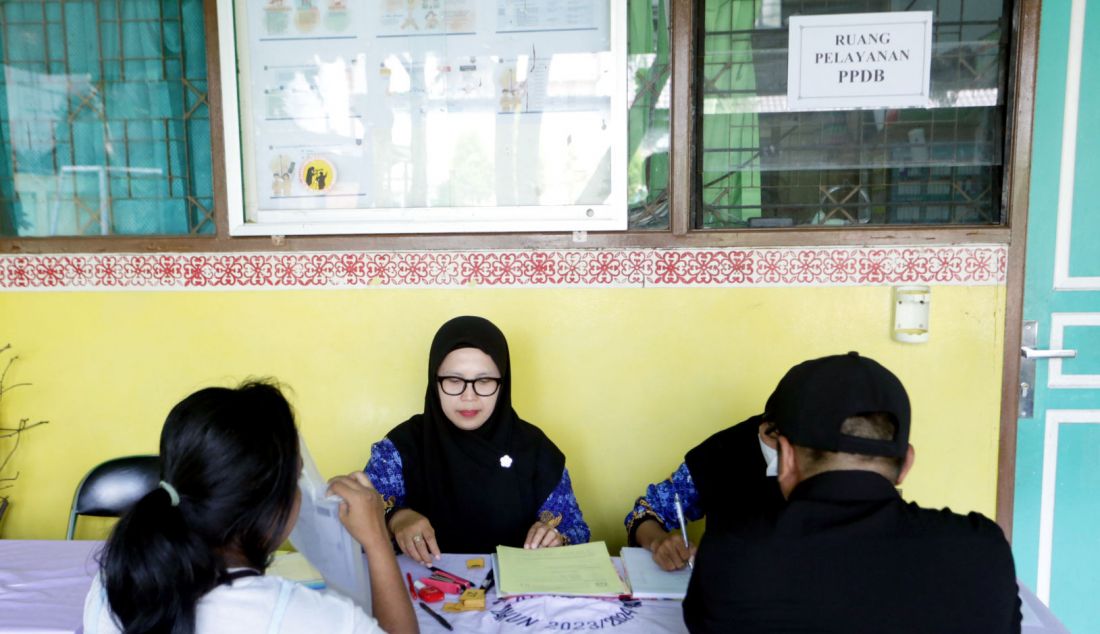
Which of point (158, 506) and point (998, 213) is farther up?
point (998, 213)

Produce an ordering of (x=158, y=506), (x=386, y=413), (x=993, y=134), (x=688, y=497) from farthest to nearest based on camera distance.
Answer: (x=386, y=413) → (x=993, y=134) → (x=688, y=497) → (x=158, y=506)

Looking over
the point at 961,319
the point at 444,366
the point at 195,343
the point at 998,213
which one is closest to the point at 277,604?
the point at 444,366

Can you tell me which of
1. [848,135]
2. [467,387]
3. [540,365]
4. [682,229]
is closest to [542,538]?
[467,387]

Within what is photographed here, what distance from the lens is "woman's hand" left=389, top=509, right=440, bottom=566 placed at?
4.46 feet

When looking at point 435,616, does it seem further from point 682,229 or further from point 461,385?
point 682,229

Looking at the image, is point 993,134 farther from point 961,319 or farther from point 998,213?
point 961,319

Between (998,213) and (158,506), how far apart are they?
2.08 meters

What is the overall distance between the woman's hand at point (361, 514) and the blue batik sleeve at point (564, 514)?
59 centimetres

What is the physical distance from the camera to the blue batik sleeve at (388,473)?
5.46 feet

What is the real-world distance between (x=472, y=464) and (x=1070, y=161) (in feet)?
5.86

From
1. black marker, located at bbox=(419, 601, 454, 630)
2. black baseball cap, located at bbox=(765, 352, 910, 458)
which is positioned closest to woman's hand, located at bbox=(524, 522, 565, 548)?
black marker, located at bbox=(419, 601, 454, 630)

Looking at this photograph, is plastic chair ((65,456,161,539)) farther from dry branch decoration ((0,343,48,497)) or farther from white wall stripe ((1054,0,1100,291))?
white wall stripe ((1054,0,1100,291))

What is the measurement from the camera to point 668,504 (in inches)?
61.7

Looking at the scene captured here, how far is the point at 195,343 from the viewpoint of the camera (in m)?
2.09
